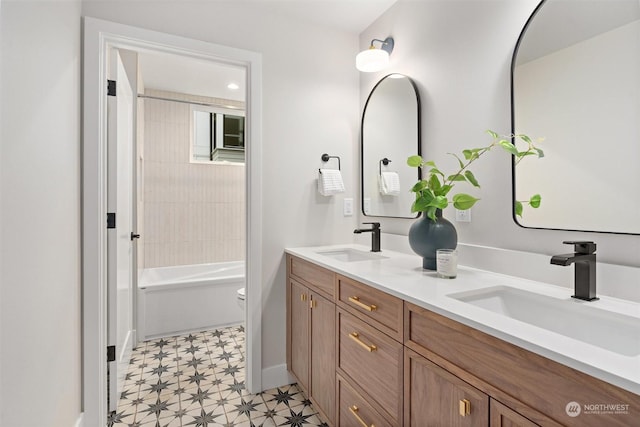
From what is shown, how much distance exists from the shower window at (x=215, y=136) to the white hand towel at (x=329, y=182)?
2117 mm

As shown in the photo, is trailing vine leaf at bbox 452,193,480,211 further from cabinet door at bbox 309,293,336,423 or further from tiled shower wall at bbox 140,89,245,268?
tiled shower wall at bbox 140,89,245,268

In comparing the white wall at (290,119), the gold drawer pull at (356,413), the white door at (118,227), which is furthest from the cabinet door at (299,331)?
the white door at (118,227)

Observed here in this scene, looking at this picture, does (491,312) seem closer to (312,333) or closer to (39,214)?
(312,333)

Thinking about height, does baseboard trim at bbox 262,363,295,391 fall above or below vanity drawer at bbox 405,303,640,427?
below

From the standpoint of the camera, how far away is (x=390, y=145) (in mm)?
2129

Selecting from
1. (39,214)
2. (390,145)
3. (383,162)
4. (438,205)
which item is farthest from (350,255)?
(39,214)

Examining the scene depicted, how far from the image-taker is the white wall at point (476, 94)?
4.39 feet

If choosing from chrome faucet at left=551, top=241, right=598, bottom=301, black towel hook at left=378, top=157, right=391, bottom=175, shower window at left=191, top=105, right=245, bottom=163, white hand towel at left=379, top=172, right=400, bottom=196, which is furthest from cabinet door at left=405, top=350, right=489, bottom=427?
shower window at left=191, top=105, right=245, bottom=163

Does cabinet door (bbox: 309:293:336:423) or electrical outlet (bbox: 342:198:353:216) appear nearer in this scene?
cabinet door (bbox: 309:293:336:423)

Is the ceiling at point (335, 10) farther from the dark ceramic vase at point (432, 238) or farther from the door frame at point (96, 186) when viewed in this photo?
the dark ceramic vase at point (432, 238)

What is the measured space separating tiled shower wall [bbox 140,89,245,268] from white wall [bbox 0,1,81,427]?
6.88ft

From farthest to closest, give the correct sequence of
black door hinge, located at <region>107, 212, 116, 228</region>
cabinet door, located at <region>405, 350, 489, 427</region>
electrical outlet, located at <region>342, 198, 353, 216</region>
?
electrical outlet, located at <region>342, 198, 353, 216</region>, black door hinge, located at <region>107, 212, 116, 228</region>, cabinet door, located at <region>405, 350, 489, 427</region>

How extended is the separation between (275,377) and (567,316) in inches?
67.2

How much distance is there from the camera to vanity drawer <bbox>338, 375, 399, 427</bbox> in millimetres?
1245
